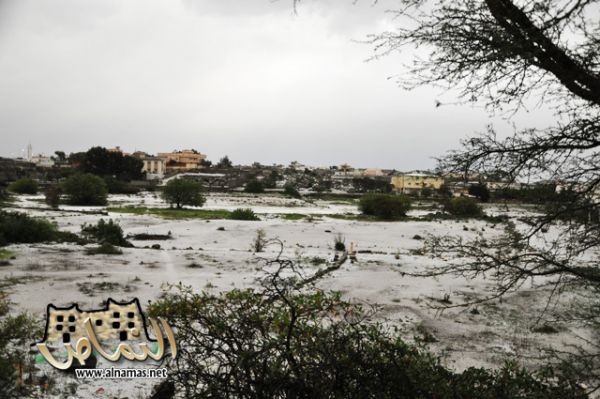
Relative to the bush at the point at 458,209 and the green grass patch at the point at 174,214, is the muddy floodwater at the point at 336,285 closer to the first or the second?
the bush at the point at 458,209

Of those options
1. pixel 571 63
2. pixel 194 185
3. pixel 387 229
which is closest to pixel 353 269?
pixel 571 63

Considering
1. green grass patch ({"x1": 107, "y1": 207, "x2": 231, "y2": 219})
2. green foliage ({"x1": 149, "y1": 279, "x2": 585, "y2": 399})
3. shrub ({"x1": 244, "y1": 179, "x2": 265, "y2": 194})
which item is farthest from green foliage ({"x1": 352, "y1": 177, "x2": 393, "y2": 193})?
green foliage ({"x1": 149, "y1": 279, "x2": 585, "y2": 399})

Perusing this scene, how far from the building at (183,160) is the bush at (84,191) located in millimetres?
69272

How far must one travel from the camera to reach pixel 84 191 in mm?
43125

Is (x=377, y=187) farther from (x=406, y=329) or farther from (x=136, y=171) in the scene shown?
(x=406, y=329)

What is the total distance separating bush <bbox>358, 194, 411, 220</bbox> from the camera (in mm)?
43344

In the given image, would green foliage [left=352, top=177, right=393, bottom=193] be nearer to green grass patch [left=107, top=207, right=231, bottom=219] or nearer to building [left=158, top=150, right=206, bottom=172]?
green grass patch [left=107, top=207, right=231, bottom=219]

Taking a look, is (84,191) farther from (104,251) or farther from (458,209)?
(458,209)

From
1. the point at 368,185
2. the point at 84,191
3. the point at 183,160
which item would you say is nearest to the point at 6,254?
the point at 84,191

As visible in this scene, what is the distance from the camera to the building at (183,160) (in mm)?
116312

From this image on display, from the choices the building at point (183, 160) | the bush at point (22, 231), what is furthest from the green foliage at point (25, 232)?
the building at point (183, 160)

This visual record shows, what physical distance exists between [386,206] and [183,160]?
9601cm

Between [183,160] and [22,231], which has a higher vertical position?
[183,160]

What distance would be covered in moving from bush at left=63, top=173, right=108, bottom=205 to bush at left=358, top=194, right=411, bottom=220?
2896cm
